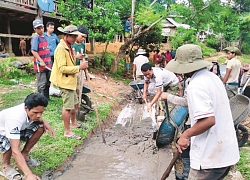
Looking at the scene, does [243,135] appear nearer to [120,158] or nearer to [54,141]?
[120,158]

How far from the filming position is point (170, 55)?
661 inches

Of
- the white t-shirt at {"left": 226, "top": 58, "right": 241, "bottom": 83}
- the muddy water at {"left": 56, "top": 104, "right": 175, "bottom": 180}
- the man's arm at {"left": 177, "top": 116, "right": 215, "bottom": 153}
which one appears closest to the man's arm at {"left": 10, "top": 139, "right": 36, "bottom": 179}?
the muddy water at {"left": 56, "top": 104, "right": 175, "bottom": 180}

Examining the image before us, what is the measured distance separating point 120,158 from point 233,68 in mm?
3376

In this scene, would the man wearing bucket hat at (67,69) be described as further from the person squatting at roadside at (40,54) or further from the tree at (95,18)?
the tree at (95,18)

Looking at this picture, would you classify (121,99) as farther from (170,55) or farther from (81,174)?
(170,55)

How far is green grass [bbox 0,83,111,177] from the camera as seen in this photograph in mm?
3895

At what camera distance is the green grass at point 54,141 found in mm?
3895

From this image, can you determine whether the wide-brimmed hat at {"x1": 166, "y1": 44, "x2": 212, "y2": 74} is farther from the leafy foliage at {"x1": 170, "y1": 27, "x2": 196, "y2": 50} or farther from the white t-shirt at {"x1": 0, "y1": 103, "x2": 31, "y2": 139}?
the leafy foliage at {"x1": 170, "y1": 27, "x2": 196, "y2": 50}

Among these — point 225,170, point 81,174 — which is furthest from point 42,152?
point 225,170

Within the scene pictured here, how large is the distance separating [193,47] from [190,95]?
0.43 m

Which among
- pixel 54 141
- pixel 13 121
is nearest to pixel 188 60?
pixel 13 121

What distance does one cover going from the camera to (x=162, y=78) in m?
5.27

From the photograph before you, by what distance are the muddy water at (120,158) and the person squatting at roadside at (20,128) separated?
0.76 m

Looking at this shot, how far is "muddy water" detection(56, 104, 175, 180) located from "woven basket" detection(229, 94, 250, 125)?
1.27 metres
